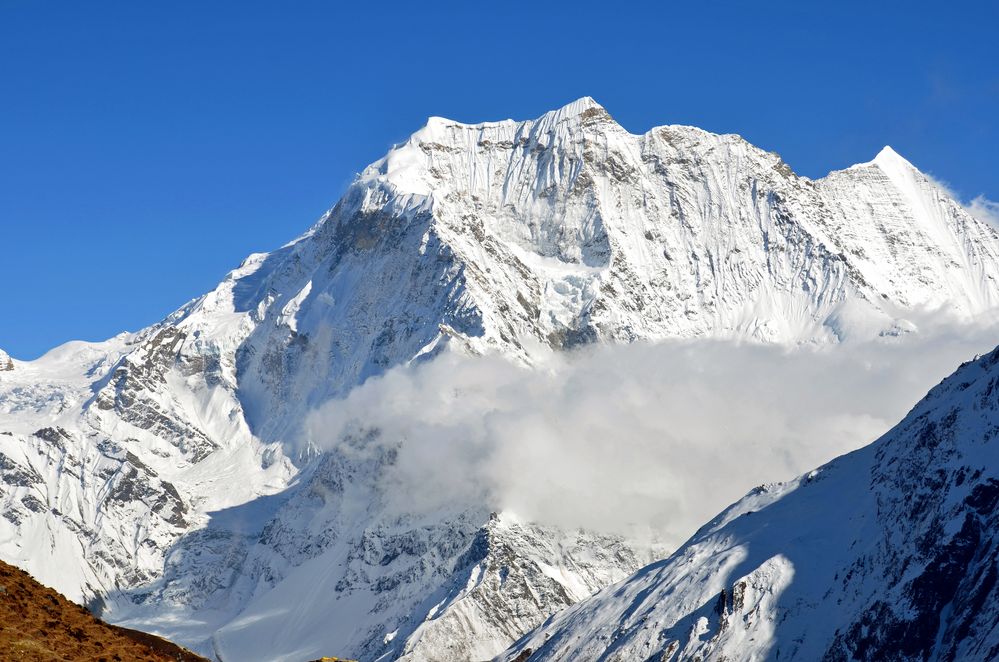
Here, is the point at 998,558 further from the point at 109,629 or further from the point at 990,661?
the point at 109,629

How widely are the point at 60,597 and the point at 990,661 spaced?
106 metres

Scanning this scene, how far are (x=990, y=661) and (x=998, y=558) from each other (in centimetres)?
1954

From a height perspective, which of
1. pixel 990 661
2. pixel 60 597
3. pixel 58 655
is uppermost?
pixel 60 597

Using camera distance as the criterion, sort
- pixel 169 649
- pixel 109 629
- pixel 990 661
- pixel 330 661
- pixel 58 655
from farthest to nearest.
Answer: pixel 990 661 → pixel 330 661 → pixel 169 649 → pixel 109 629 → pixel 58 655

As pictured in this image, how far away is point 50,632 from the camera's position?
107 meters

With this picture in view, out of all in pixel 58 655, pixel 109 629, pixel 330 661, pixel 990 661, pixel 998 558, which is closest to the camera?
pixel 58 655

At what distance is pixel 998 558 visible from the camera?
19612 centimetres

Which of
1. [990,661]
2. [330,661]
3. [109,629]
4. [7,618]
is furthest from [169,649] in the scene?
[990,661]

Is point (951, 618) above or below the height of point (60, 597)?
below

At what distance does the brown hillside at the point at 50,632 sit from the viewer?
102812mm

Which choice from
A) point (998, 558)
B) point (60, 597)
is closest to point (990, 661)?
point (998, 558)

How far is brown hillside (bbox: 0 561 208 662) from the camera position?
337 ft

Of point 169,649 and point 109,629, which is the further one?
point 169,649

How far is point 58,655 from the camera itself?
103188 millimetres
